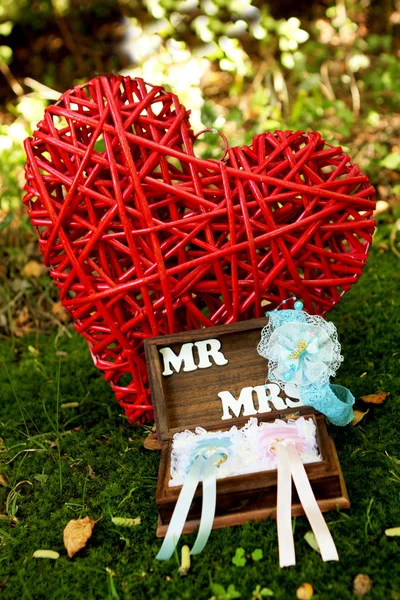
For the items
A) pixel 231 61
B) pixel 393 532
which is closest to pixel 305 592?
pixel 393 532

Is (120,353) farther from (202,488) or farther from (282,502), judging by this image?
(282,502)

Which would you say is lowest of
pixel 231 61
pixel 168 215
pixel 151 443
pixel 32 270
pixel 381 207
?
pixel 381 207

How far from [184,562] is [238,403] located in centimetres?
45

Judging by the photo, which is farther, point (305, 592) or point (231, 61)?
point (231, 61)

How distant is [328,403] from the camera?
1.53 m

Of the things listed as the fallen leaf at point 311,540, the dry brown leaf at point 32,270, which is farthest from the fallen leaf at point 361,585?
the dry brown leaf at point 32,270

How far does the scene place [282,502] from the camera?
53.3 inches

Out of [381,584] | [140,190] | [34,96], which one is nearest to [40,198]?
[140,190]

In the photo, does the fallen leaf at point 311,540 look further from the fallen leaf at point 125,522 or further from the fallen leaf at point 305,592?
the fallen leaf at point 125,522

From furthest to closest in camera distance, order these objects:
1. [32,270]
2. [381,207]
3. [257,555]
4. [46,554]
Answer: [381,207] → [32,270] → [46,554] → [257,555]

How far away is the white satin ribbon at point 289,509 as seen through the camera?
1285mm

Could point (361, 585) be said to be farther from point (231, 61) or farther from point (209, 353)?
point (231, 61)

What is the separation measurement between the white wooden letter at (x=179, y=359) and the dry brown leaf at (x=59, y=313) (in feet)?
4.28

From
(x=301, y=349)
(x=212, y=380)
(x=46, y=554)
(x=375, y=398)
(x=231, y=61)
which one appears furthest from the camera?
(x=231, y=61)
